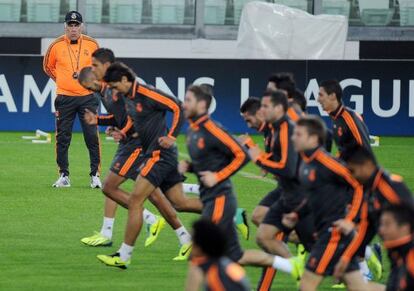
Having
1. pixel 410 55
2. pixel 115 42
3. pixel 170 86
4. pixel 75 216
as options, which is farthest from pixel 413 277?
pixel 115 42

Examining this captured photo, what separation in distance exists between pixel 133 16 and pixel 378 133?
14291mm

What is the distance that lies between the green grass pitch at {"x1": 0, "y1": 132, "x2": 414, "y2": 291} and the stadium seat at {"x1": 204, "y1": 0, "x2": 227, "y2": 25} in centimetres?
1644

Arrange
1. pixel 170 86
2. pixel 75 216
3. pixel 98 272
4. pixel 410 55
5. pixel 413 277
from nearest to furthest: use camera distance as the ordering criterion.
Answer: pixel 413 277, pixel 98 272, pixel 75 216, pixel 170 86, pixel 410 55

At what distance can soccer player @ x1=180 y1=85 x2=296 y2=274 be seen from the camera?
38.0 feet

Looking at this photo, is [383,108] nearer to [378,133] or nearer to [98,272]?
[378,133]

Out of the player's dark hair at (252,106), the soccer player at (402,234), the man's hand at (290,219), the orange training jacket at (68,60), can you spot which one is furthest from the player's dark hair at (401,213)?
the orange training jacket at (68,60)

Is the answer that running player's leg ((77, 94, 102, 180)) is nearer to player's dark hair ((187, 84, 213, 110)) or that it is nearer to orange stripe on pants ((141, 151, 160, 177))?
orange stripe on pants ((141, 151, 160, 177))

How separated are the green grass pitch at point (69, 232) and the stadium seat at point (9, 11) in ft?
51.0

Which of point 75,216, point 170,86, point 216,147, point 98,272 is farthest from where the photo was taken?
point 170,86

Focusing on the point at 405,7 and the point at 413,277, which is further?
the point at 405,7

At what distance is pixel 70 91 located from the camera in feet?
68.0

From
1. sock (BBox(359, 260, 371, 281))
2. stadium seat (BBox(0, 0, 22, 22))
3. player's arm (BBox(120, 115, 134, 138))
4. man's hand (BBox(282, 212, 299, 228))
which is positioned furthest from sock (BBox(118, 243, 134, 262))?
stadium seat (BBox(0, 0, 22, 22))

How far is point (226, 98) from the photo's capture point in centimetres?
2845

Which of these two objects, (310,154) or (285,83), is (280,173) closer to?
(310,154)
